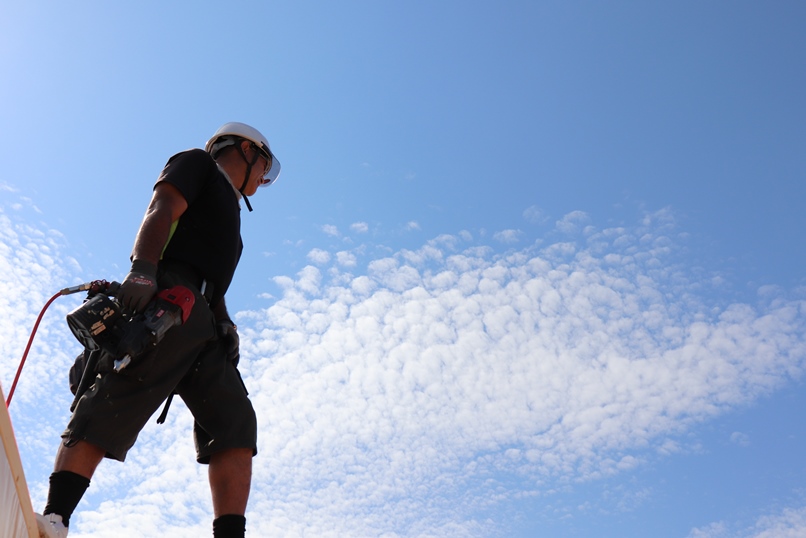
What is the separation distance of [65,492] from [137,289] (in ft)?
2.95

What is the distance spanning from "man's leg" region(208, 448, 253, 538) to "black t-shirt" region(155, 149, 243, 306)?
84 cm

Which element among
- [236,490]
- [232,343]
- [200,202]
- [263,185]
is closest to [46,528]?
[236,490]

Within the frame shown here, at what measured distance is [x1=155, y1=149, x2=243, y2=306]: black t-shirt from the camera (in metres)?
4.21

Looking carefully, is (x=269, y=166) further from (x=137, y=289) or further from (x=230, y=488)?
(x=230, y=488)

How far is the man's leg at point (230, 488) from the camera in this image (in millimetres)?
Result: 3873

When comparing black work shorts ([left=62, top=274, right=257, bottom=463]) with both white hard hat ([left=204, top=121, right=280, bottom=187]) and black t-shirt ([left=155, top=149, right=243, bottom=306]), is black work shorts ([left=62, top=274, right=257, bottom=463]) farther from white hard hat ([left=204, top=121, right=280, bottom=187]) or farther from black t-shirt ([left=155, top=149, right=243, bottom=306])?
white hard hat ([left=204, top=121, right=280, bottom=187])

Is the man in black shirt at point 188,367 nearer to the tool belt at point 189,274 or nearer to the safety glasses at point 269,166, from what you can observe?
the tool belt at point 189,274

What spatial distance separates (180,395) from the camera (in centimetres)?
415

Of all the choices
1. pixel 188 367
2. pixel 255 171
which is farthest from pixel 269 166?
pixel 188 367

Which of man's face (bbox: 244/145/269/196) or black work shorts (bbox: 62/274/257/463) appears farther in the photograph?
man's face (bbox: 244/145/269/196)

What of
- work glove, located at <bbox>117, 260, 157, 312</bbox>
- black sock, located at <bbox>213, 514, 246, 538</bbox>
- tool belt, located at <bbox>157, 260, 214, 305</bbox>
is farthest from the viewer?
tool belt, located at <bbox>157, 260, 214, 305</bbox>

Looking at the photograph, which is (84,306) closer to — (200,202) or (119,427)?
(119,427)

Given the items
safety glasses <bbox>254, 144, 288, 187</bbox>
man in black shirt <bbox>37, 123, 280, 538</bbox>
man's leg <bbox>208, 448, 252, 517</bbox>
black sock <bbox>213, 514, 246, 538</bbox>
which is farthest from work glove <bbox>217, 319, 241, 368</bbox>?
safety glasses <bbox>254, 144, 288, 187</bbox>

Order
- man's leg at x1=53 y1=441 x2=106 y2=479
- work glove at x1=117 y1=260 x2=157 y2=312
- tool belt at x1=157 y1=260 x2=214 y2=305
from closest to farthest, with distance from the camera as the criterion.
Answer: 1. man's leg at x1=53 y1=441 x2=106 y2=479
2. work glove at x1=117 y1=260 x2=157 y2=312
3. tool belt at x1=157 y1=260 x2=214 y2=305
